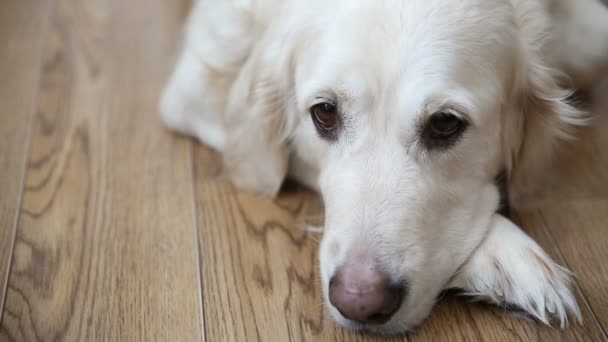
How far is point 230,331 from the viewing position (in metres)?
1.47

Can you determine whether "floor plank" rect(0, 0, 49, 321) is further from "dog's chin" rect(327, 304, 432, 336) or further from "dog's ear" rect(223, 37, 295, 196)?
"dog's chin" rect(327, 304, 432, 336)

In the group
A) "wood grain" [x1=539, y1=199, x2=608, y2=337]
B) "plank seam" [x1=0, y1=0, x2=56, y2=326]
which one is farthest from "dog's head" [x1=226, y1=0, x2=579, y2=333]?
"plank seam" [x1=0, y1=0, x2=56, y2=326]

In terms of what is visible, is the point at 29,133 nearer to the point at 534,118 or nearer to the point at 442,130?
the point at 442,130

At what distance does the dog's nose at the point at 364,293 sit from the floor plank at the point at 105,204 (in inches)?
13.9

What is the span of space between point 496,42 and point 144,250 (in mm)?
990

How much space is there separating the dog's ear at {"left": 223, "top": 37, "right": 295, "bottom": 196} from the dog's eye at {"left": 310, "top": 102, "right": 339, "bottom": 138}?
0.17 metres

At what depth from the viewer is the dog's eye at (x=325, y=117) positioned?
4.92ft

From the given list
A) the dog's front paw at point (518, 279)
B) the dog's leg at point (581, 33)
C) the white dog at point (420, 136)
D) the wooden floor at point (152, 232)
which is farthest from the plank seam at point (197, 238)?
the dog's leg at point (581, 33)

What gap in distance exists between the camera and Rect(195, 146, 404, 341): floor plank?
1.47 m

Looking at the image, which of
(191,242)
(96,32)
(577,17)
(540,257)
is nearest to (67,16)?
(96,32)

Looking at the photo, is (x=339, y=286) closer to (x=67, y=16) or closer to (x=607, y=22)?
(x=607, y=22)

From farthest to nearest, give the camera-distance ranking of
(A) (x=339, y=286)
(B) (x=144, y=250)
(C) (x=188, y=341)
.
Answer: (B) (x=144, y=250), (C) (x=188, y=341), (A) (x=339, y=286)

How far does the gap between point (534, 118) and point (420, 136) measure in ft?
1.31

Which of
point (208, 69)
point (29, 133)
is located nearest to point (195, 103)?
point (208, 69)
